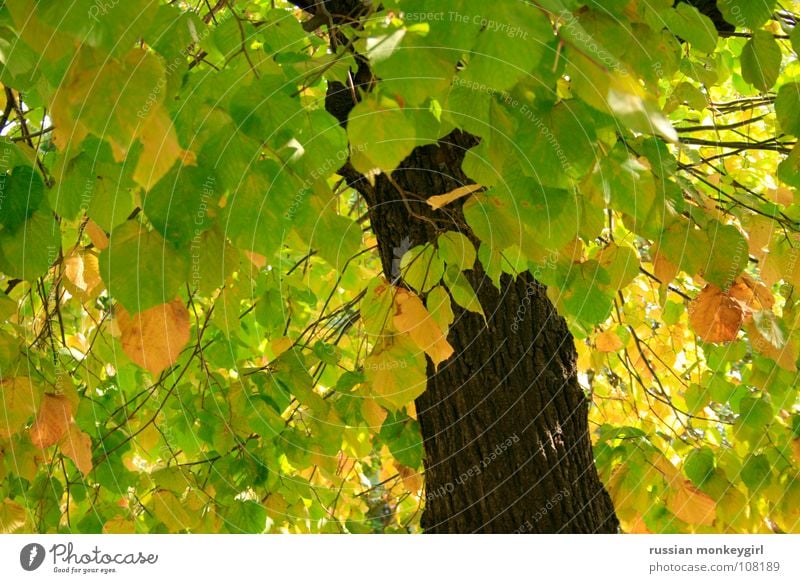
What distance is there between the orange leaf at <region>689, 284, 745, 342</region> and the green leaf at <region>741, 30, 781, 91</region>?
0.41 metres

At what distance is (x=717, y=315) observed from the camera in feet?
5.20

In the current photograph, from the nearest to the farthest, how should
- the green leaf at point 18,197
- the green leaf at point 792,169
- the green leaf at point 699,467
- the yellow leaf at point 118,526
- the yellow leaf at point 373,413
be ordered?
1. the green leaf at point 18,197
2. the green leaf at point 792,169
3. the yellow leaf at point 373,413
4. the green leaf at point 699,467
5. the yellow leaf at point 118,526

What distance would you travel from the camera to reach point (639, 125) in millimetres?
728

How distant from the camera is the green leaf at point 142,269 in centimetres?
100

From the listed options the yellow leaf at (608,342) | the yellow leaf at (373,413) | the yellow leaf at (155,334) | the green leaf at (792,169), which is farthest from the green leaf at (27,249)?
the yellow leaf at (608,342)

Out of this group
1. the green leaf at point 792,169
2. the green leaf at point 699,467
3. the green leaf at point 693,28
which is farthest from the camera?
the green leaf at point 699,467

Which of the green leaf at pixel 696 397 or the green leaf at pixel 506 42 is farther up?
the green leaf at pixel 506 42

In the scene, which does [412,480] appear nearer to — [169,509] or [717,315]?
[169,509]

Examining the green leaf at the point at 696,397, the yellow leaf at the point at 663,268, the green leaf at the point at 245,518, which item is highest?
the yellow leaf at the point at 663,268

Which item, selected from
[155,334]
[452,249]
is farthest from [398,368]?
[155,334]

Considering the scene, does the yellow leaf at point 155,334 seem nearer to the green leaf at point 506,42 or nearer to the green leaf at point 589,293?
the green leaf at point 506,42

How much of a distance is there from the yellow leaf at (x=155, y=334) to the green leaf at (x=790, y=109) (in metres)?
1.07

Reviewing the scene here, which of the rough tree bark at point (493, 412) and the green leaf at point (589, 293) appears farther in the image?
the rough tree bark at point (493, 412)

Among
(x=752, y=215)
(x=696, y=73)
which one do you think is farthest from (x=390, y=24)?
(x=752, y=215)
